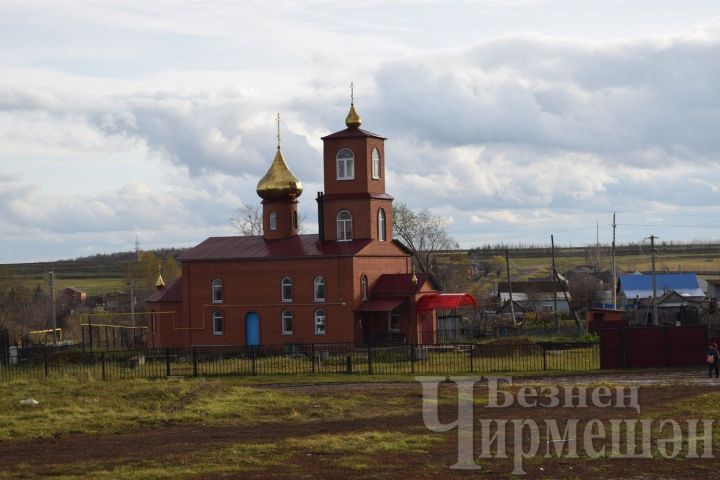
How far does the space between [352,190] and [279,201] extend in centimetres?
447

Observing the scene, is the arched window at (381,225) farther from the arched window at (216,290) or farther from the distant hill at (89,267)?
the distant hill at (89,267)

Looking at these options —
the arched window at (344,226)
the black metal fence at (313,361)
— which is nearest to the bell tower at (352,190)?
the arched window at (344,226)

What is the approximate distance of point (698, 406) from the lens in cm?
2366

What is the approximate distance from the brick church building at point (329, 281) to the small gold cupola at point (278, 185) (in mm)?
1736

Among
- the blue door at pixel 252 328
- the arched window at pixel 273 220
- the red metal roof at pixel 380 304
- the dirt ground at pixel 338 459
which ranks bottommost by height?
the dirt ground at pixel 338 459

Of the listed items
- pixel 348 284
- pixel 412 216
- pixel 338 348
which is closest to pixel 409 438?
pixel 338 348

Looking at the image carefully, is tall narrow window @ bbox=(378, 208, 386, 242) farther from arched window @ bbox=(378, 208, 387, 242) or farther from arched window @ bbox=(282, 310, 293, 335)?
arched window @ bbox=(282, 310, 293, 335)

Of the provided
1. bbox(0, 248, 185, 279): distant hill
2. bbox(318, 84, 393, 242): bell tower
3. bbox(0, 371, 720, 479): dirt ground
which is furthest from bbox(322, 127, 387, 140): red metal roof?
bbox(0, 248, 185, 279): distant hill

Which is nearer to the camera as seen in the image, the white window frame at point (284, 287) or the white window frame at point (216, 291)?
the white window frame at point (284, 287)

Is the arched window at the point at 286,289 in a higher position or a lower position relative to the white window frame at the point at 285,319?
higher

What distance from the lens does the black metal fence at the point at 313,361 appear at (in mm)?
35000

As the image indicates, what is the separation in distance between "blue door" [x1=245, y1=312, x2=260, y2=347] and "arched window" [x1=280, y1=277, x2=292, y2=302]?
1.64 meters

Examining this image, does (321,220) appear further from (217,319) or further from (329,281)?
(217,319)

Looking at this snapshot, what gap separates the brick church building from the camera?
4834 centimetres
